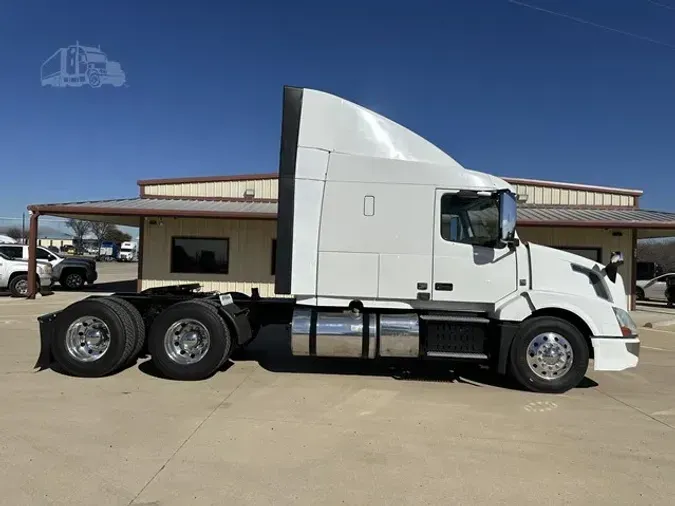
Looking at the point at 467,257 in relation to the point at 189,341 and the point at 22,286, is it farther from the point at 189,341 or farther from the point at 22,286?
the point at 22,286

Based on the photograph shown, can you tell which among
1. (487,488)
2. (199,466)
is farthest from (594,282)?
(199,466)

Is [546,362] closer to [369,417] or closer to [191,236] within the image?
[369,417]

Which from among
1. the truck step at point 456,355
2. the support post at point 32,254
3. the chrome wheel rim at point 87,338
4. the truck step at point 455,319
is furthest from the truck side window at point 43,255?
the truck step at point 456,355

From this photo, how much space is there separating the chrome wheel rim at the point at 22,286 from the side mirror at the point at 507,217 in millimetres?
16786

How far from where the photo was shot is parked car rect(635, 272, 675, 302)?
786 inches

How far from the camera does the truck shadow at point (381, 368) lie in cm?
659

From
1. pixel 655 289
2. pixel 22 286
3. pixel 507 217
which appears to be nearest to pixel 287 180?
pixel 507 217

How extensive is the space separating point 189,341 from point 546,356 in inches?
185

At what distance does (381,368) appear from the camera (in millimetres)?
7160

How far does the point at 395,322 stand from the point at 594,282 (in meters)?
2.70

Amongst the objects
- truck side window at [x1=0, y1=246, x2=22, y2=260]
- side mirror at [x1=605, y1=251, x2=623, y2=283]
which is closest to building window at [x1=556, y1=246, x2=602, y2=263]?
side mirror at [x1=605, y1=251, x2=623, y2=283]

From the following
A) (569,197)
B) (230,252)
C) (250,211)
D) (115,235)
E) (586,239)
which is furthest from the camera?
(115,235)

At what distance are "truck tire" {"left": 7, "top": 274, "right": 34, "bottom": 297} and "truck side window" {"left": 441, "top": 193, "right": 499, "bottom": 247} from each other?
1615cm

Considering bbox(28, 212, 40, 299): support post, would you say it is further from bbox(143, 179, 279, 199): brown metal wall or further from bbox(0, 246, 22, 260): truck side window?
bbox(143, 179, 279, 199): brown metal wall
